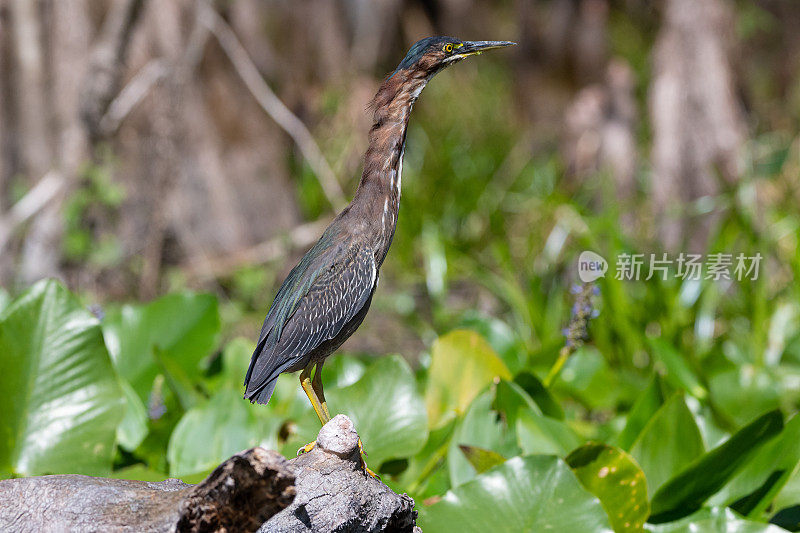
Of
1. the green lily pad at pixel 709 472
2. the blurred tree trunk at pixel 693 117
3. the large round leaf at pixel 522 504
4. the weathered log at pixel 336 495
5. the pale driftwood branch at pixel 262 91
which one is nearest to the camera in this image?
the weathered log at pixel 336 495

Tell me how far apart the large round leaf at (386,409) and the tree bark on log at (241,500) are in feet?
1.83

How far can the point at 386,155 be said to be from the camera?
1347 mm

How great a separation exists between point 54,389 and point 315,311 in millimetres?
954

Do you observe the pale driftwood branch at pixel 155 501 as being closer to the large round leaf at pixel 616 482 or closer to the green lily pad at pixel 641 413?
the large round leaf at pixel 616 482

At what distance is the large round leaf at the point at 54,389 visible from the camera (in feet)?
6.14

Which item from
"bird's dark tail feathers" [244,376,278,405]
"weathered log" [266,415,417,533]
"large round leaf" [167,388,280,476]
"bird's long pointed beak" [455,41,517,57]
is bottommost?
"large round leaf" [167,388,280,476]

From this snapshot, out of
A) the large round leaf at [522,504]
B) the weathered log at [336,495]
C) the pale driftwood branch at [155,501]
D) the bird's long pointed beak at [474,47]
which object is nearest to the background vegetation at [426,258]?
the large round leaf at [522,504]

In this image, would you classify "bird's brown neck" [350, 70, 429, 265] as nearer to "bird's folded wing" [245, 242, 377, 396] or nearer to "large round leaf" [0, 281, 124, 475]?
"bird's folded wing" [245, 242, 377, 396]

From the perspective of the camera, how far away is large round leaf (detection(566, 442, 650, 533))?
5.64 ft

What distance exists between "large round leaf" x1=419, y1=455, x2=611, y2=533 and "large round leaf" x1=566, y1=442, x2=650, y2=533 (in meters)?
0.12

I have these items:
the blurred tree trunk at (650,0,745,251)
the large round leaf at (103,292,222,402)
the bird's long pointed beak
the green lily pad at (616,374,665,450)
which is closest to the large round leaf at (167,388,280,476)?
the large round leaf at (103,292,222,402)

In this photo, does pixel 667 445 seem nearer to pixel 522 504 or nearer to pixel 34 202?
pixel 522 504

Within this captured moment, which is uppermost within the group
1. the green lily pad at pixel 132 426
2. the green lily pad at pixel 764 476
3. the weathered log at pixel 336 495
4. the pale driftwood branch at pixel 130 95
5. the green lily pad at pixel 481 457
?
the pale driftwood branch at pixel 130 95

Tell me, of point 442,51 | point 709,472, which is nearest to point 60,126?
point 442,51
